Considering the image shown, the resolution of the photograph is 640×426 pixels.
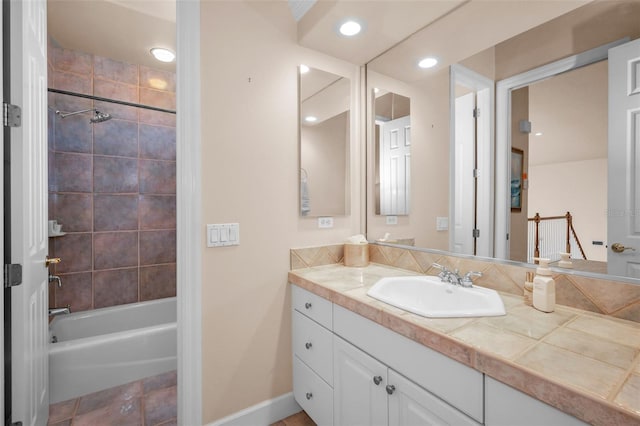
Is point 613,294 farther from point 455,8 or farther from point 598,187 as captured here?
point 455,8

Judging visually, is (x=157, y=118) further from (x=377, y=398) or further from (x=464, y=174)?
(x=377, y=398)

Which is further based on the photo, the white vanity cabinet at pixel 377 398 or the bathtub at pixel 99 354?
the bathtub at pixel 99 354

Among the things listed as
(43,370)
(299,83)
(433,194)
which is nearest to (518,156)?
(433,194)

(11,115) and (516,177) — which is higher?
(11,115)

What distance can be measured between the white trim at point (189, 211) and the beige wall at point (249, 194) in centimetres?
4

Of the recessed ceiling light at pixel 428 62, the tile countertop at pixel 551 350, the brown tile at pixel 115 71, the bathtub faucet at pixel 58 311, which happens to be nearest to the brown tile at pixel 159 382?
the bathtub faucet at pixel 58 311

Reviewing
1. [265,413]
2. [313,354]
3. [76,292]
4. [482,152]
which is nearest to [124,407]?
[265,413]

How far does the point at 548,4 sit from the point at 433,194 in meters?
0.91

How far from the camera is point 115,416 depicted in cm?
169

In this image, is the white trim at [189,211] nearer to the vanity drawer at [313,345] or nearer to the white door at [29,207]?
the vanity drawer at [313,345]

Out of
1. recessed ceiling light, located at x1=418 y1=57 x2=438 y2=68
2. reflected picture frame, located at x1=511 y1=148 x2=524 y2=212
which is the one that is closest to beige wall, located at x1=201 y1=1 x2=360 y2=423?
recessed ceiling light, located at x1=418 y1=57 x2=438 y2=68

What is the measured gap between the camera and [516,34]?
1.24 meters

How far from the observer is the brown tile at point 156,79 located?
2.69 meters

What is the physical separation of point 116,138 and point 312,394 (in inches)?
102
